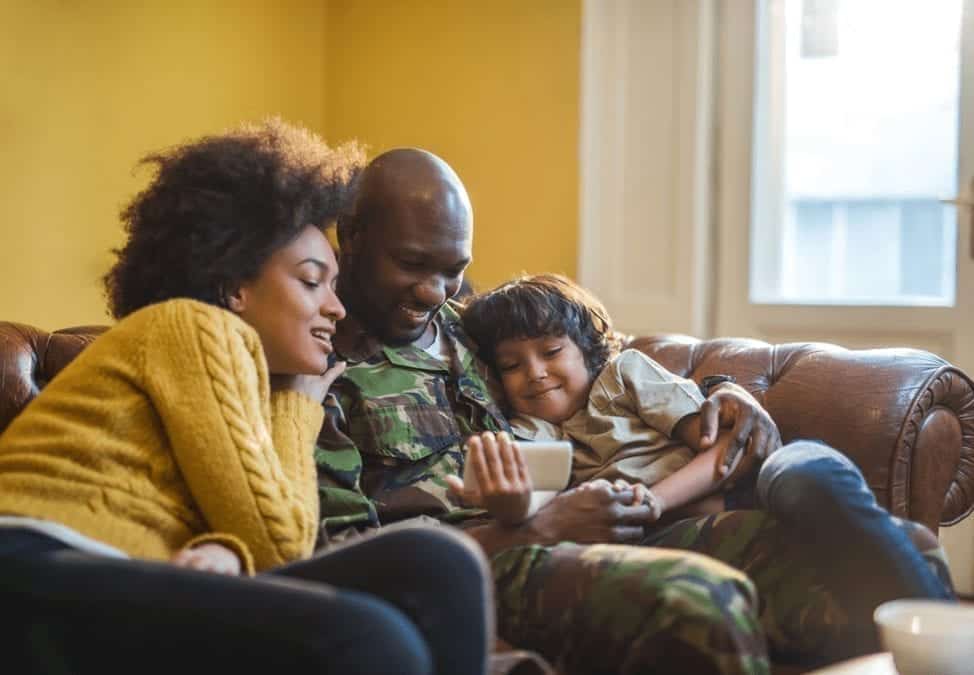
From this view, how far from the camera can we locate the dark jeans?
112cm

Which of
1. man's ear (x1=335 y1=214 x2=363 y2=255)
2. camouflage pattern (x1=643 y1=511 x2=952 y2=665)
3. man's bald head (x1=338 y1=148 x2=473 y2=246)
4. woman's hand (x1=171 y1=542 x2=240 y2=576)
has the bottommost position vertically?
camouflage pattern (x1=643 y1=511 x2=952 y2=665)

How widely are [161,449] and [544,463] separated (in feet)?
1.72

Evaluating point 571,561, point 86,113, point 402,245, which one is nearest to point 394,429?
point 402,245

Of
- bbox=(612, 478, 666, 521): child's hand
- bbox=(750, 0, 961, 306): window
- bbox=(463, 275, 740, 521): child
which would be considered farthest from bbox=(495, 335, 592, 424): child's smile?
bbox=(750, 0, 961, 306): window

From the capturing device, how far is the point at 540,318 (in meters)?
2.15

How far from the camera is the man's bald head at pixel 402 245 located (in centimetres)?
210

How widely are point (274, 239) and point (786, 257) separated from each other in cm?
248

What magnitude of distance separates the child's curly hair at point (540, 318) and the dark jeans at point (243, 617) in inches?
35.1

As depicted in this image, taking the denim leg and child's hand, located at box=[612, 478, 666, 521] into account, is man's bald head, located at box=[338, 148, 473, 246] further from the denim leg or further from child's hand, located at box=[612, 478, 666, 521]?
the denim leg

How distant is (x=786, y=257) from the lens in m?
3.91

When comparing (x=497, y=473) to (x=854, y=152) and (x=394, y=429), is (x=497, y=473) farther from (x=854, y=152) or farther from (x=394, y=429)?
(x=854, y=152)

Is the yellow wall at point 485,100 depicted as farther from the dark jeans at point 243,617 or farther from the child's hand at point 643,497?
the dark jeans at point 243,617

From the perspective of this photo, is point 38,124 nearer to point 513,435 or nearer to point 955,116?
point 513,435

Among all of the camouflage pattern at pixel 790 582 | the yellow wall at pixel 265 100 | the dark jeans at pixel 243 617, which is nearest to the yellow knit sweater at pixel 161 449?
the dark jeans at pixel 243 617
